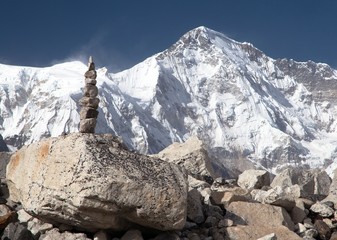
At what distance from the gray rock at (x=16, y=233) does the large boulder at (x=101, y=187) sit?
0.45 m

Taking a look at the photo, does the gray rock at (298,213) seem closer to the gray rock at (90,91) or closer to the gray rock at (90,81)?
the gray rock at (90,91)

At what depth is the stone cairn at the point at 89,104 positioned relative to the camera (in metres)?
15.7

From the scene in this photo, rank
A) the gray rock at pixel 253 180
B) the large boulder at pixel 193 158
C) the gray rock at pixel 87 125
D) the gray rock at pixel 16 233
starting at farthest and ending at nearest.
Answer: the large boulder at pixel 193 158, the gray rock at pixel 253 180, the gray rock at pixel 87 125, the gray rock at pixel 16 233

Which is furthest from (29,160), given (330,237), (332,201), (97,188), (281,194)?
(332,201)

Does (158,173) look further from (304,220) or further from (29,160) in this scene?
(304,220)

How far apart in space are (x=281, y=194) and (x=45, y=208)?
260 inches

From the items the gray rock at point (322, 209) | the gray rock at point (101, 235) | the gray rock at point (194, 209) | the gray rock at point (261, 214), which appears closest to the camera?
the gray rock at point (101, 235)

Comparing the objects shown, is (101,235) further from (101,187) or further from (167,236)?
(167,236)

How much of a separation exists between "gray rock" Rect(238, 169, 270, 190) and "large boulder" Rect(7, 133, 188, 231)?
6.29 metres

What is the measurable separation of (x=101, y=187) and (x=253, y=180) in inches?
345

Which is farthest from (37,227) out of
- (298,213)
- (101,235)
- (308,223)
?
(308,223)

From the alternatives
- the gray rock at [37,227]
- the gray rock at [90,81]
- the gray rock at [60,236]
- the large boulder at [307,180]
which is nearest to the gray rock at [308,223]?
the gray rock at [60,236]

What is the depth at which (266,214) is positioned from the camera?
15.0 metres

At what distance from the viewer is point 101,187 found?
12.4m
